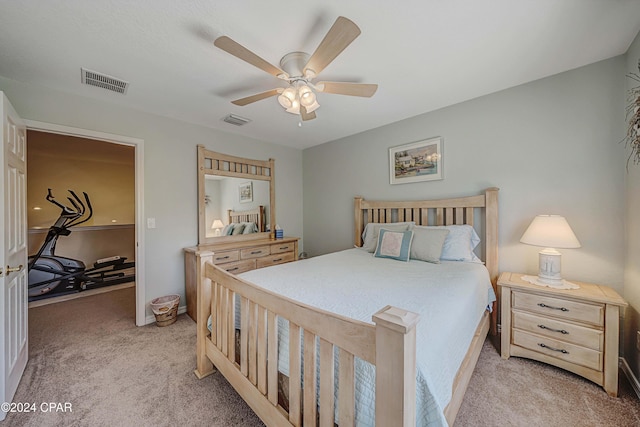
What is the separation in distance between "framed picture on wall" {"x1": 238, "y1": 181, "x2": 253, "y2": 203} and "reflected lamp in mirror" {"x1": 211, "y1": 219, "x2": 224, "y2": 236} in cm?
47

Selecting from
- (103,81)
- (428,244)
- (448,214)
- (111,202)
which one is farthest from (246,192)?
(111,202)

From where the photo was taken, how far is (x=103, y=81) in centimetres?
214

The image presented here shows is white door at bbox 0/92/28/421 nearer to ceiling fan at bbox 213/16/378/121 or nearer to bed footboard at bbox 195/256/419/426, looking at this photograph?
bed footboard at bbox 195/256/419/426

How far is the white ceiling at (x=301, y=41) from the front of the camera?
1.41 metres

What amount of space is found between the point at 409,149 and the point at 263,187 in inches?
91.2

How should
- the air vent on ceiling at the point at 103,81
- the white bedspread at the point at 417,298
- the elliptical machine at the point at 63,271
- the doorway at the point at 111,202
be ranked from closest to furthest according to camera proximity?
the white bedspread at the point at 417,298 < the air vent on ceiling at the point at 103,81 < the doorway at the point at 111,202 < the elliptical machine at the point at 63,271

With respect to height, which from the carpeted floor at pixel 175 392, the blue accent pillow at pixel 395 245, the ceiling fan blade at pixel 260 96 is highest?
the ceiling fan blade at pixel 260 96

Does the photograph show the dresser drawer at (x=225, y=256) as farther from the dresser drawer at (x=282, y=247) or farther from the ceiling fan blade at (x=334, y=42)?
the ceiling fan blade at (x=334, y=42)

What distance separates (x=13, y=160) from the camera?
5.80ft

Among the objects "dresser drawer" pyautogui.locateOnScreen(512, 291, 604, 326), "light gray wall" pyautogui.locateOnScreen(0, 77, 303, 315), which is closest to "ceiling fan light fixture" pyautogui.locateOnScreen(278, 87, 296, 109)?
"light gray wall" pyautogui.locateOnScreen(0, 77, 303, 315)

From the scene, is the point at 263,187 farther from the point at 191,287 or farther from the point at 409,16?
the point at 409,16

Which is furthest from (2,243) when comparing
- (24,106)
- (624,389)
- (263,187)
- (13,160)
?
(624,389)

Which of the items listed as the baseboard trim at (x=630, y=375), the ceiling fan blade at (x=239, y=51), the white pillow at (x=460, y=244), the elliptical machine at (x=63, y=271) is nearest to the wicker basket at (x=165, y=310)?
the elliptical machine at (x=63, y=271)

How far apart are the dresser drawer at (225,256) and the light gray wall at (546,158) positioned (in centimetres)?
230
